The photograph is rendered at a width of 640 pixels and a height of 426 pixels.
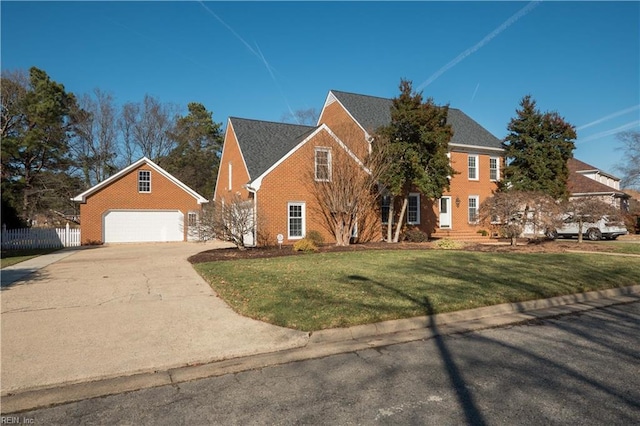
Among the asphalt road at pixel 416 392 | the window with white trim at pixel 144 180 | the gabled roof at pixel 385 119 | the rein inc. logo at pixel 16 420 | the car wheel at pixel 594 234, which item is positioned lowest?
the rein inc. logo at pixel 16 420

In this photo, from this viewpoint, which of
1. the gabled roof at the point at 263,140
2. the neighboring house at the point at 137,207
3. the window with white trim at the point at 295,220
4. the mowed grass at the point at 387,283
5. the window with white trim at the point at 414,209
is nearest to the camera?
the mowed grass at the point at 387,283

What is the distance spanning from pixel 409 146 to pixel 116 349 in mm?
15441

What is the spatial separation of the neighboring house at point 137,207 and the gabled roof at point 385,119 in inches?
469

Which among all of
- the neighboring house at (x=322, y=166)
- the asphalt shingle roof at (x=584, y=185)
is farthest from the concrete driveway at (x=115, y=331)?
the asphalt shingle roof at (x=584, y=185)

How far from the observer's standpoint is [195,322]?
6074 mm

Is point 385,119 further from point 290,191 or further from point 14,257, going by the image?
point 14,257

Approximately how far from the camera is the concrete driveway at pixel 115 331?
4406 mm

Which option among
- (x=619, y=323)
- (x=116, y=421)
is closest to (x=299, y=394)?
(x=116, y=421)

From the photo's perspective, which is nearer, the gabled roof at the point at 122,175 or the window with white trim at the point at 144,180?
the gabled roof at the point at 122,175

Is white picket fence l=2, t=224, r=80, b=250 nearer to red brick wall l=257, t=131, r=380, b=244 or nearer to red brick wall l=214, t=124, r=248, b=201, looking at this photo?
red brick wall l=214, t=124, r=248, b=201

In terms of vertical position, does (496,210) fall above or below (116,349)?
above

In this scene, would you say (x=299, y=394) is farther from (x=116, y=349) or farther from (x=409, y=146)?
(x=409, y=146)

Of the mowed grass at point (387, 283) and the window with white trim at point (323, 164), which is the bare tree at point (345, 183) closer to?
the window with white trim at point (323, 164)

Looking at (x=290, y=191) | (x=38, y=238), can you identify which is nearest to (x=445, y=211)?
(x=290, y=191)
